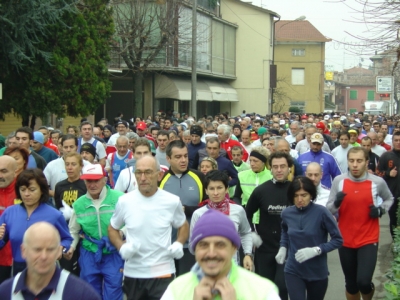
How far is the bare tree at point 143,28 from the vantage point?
30.7 meters

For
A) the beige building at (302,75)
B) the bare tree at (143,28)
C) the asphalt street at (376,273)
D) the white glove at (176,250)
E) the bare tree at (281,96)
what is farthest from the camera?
the beige building at (302,75)

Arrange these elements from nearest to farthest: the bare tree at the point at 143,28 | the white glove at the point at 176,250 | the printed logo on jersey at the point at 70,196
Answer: the white glove at the point at 176,250
the printed logo on jersey at the point at 70,196
the bare tree at the point at 143,28

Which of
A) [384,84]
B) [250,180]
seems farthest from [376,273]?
[384,84]

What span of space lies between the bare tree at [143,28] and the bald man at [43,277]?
2604 cm

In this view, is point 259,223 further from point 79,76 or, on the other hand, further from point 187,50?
point 187,50

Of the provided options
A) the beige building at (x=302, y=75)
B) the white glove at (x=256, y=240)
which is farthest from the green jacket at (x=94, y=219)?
the beige building at (x=302, y=75)

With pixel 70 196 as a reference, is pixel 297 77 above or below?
above

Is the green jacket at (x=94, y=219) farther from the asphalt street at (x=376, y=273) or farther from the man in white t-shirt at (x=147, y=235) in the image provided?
the asphalt street at (x=376, y=273)

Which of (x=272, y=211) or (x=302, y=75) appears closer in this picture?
(x=272, y=211)

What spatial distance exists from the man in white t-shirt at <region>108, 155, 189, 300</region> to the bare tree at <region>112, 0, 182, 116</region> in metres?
23.8

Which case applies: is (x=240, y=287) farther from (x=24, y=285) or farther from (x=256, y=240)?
(x=256, y=240)

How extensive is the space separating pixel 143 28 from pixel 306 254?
2499cm

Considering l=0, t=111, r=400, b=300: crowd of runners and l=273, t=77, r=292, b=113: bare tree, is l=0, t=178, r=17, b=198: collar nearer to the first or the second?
l=0, t=111, r=400, b=300: crowd of runners

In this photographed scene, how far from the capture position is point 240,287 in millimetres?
3236
